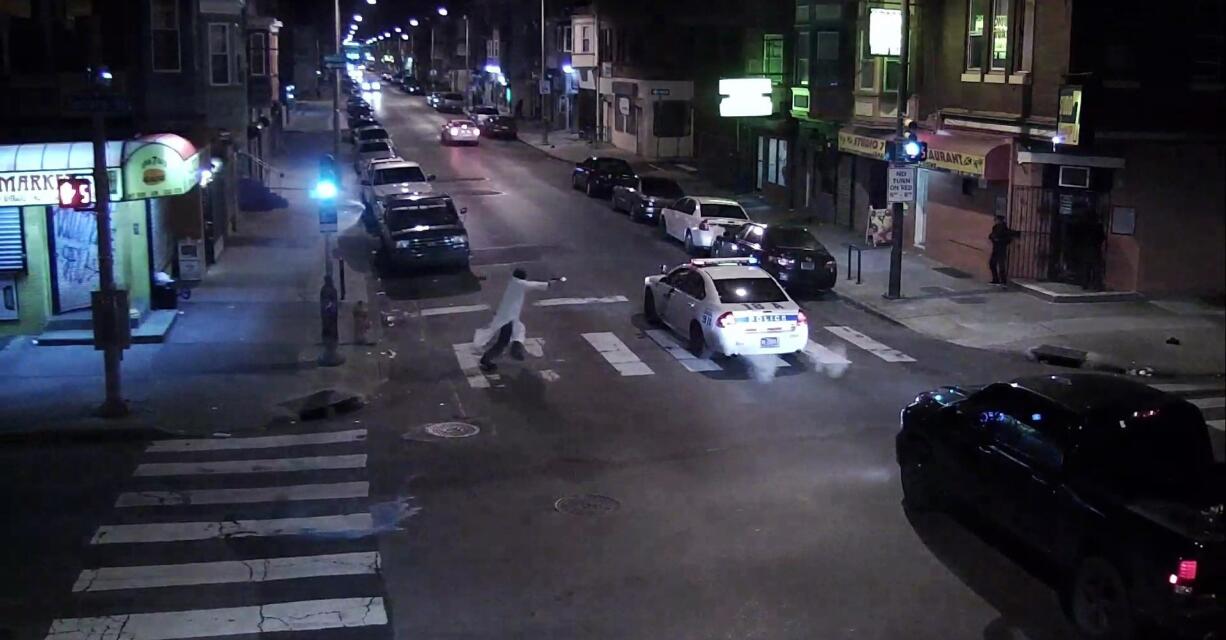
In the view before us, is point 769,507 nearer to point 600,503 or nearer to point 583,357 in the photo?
point 600,503

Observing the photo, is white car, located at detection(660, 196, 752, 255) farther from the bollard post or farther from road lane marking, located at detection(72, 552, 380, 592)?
road lane marking, located at detection(72, 552, 380, 592)

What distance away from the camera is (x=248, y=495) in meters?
12.9

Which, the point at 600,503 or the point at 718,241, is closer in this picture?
the point at 600,503

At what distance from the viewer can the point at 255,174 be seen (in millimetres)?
41469

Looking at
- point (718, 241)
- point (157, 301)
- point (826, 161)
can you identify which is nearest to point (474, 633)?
point (157, 301)

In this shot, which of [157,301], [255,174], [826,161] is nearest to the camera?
[157,301]

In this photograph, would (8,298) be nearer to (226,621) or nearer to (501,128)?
(226,621)

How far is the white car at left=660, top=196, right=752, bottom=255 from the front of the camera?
98.3 feet

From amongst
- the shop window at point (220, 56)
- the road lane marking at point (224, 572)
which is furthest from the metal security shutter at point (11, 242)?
the road lane marking at point (224, 572)

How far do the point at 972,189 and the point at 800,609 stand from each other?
20029 mm

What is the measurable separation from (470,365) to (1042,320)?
34.4ft

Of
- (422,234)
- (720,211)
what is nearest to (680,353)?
(422,234)

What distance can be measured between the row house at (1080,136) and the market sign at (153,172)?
48.7ft

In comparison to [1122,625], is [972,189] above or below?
above
